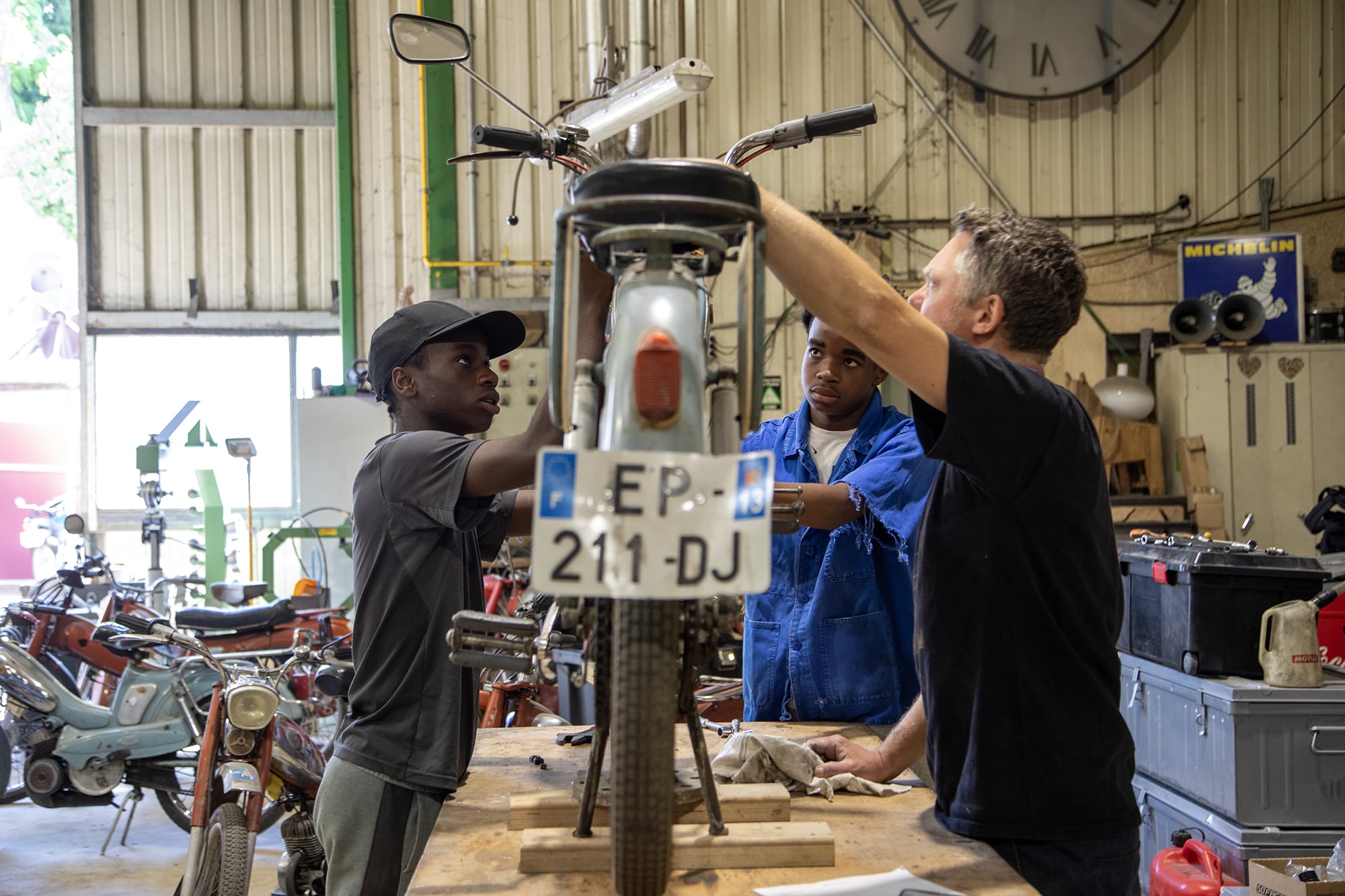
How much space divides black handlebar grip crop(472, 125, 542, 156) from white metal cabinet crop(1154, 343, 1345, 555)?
591cm

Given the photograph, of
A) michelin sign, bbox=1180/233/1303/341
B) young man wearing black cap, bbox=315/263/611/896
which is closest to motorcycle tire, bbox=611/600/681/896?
young man wearing black cap, bbox=315/263/611/896

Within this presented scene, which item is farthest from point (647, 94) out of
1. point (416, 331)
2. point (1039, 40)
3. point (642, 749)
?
point (1039, 40)

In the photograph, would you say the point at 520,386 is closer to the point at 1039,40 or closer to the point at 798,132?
the point at 1039,40

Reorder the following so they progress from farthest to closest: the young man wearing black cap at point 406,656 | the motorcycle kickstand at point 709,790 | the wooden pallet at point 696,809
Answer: the young man wearing black cap at point 406,656, the wooden pallet at point 696,809, the motorcycle kickstand at point 709,790

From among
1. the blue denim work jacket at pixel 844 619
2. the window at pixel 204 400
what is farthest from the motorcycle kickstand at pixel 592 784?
the window at pixel 204 400

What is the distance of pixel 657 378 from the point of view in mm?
994

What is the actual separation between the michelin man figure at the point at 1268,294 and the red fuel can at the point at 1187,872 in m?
4.81

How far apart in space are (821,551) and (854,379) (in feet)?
1.12

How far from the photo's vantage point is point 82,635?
460 cm

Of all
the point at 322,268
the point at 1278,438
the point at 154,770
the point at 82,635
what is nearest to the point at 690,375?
the point at 154,770

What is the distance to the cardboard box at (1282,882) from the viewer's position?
226cm

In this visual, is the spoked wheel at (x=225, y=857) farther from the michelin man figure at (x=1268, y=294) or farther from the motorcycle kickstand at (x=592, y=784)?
the michelin man figure at (x=1268, y=294)

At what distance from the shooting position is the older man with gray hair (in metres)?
1.14

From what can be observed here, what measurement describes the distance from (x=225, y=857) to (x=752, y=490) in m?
2.53
